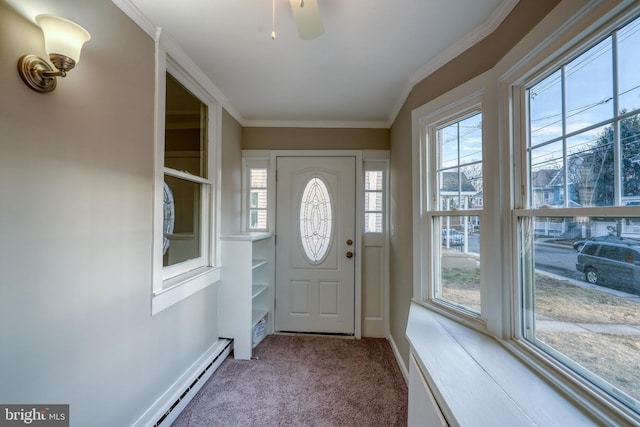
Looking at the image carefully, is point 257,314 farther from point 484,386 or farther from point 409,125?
point 409,125

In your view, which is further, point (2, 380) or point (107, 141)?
point (107, 141)

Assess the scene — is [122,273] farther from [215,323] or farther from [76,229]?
[215,323]

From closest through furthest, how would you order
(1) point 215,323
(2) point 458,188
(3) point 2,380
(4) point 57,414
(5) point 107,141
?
(3) point 2,380 → (4) point 57,414 → (5) point 107,141 → (2) point 458,188 → (1) point 215,323

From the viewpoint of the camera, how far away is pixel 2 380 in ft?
2.76

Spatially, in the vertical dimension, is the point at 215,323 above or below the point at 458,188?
below

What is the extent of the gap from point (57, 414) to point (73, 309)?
1.32ft

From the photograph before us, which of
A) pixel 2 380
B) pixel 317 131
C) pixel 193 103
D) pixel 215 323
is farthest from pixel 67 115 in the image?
pixel 317 131

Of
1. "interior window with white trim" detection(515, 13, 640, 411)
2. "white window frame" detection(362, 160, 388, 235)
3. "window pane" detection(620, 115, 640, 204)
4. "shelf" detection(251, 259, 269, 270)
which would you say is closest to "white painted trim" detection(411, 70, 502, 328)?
"interior window with white trim" detection(515, 13, 640, 411)

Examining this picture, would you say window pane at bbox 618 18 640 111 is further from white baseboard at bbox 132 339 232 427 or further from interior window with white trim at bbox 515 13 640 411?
white baseboard at bbox 132 339 232 427

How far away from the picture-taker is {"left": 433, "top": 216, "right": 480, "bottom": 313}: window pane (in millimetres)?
1499

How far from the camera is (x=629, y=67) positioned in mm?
778

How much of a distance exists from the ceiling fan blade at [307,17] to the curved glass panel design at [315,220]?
6.02ft

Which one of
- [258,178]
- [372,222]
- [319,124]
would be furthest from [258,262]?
[319,124]

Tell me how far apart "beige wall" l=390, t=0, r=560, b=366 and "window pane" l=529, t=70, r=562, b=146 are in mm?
248
